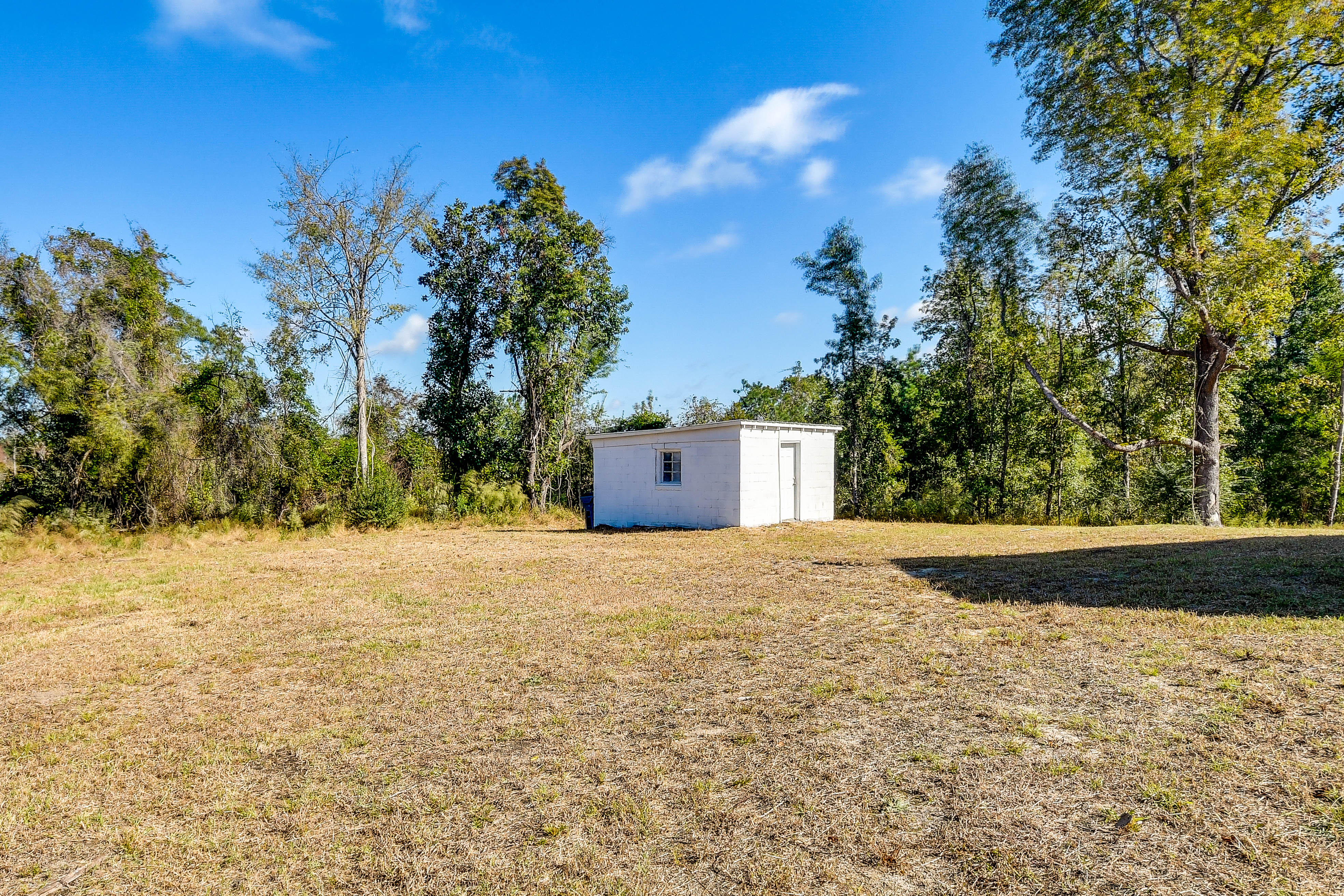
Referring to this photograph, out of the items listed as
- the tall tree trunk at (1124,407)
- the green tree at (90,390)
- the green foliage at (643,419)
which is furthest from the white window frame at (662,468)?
the tall tree trunk at (1124,407)

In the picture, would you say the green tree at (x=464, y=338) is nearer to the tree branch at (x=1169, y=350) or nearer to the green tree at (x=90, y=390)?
the green tree at (x=90, y=390)

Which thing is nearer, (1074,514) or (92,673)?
(92,673)

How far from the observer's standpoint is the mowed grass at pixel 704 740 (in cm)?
217

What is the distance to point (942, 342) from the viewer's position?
18.4m

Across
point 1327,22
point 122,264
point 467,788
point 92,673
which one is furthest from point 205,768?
point 1327,22

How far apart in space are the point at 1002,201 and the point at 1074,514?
8316mm

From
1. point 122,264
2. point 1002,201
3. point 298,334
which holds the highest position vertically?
point 1002,201

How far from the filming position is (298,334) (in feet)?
51.4

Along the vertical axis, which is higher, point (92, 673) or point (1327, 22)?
point (1327, 22)

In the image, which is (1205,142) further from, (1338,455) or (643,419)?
(643,419)

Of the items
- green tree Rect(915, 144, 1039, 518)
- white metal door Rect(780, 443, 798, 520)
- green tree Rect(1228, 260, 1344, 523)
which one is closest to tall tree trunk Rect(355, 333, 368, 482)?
white metal door Rect(780, 443, 798, 520)

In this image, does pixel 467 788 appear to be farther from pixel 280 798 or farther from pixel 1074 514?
pixel 1074 514

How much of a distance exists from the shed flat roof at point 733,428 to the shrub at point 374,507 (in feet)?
17.2

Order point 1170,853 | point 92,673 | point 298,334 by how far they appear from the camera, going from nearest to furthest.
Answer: point 1170,853 → point 92,673 → point 298,334
